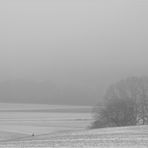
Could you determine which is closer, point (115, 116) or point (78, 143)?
point (78, 143)

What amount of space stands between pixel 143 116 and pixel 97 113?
7.32 meters

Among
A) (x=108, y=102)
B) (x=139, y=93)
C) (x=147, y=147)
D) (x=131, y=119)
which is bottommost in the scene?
(x=147, y=147)

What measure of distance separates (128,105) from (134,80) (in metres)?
13.3

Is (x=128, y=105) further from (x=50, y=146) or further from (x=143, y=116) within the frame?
(x=50, y=146)

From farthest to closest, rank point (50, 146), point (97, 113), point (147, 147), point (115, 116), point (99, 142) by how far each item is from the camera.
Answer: point (97, 113), point (115, 116), point (99, 142), point (50, 146), point (147, 147)

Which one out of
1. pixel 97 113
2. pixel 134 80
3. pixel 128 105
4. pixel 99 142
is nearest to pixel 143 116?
pixel 128 105

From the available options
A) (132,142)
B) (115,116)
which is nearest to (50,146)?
(132,142)

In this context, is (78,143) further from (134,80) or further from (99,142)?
(134,80)

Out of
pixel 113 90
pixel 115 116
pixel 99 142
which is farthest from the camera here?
pixel 113 90

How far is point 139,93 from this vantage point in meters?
62.0

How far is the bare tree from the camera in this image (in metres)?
50.2

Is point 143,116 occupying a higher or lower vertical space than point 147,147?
higher

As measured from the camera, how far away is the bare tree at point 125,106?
50.2 m

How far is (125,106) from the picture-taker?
52.6 m
